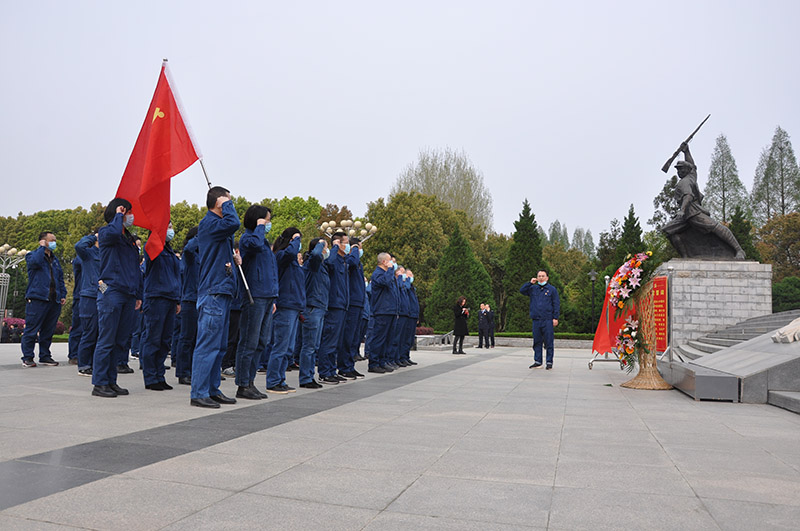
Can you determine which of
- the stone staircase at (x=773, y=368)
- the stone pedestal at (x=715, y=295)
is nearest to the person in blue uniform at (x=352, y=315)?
the stone staircase at (x=773, y=368)

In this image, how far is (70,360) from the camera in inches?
409

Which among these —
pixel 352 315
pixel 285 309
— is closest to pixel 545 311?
pixel 352 315

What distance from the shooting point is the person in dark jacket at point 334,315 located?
835cm

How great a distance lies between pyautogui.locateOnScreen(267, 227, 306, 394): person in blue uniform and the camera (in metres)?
7.10

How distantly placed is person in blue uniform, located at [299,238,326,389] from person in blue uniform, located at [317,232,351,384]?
0.39 metres

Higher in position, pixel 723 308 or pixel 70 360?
pixel 723 308

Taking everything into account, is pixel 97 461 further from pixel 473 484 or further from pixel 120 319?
pixel 120 319

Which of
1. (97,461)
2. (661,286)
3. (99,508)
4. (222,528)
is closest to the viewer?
(222,528)

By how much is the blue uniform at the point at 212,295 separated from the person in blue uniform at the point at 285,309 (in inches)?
46.8

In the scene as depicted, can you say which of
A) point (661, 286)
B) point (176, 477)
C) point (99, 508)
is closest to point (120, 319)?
point (176, 477)

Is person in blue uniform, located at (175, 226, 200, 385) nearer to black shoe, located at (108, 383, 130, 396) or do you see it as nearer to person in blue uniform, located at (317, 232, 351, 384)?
black shoe, located at (108, 383, 130, 396)

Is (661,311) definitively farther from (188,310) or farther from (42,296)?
(42,296)

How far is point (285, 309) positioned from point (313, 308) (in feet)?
1.91

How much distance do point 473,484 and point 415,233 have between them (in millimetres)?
36443
